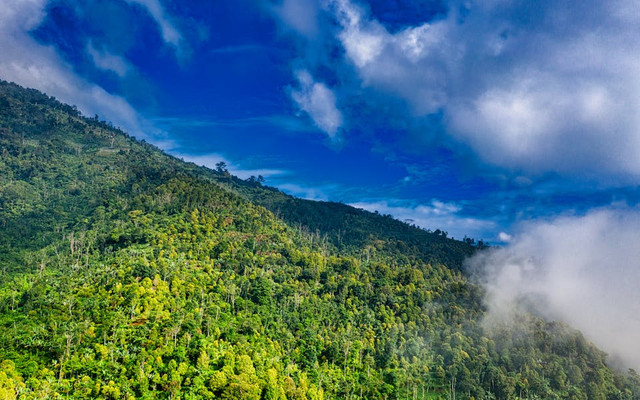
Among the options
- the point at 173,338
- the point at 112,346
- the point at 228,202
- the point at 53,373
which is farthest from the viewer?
the point at 228,202

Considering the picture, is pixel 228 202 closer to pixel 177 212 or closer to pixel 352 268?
pixel 177 212

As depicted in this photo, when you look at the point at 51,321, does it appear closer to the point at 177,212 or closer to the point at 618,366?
the point at 177,212

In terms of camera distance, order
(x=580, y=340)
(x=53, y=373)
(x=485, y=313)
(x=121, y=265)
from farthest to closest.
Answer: (x=485, y=313) < (x=580, y=340) < (x=121, y=265) < (x=53, y=373)

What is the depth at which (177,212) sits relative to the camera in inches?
6166

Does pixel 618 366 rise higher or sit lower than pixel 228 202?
lower

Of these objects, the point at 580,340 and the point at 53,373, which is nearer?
the point at 53,373

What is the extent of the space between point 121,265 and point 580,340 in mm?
150900

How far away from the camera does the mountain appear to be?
231ft

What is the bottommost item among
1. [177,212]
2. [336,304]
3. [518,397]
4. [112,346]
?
[518,397]

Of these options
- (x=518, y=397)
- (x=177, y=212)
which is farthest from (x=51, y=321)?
(x=518, y=397)

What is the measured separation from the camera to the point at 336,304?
132m

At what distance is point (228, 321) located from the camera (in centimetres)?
9538

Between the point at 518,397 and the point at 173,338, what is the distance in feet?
311

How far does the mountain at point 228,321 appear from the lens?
70.5m
